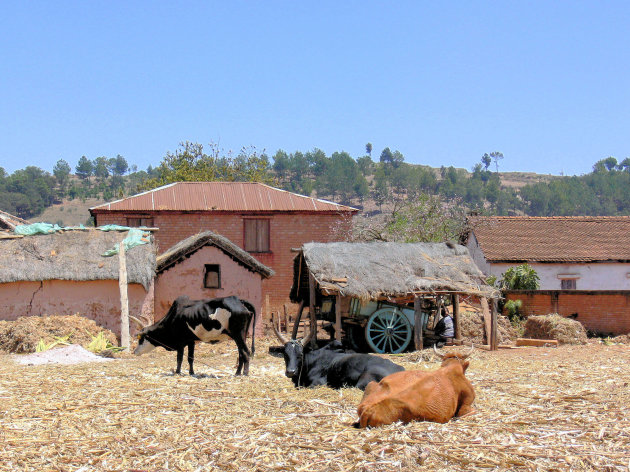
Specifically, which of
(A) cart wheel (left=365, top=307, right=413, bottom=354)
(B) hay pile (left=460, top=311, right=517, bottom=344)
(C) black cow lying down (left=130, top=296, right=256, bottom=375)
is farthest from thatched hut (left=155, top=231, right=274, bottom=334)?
(C) black cow lying down (left=130, top=296, right=256, bottom=375)

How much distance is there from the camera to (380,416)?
6.67 metres

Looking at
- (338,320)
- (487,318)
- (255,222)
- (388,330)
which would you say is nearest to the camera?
(338,320)

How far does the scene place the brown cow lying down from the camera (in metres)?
6.72

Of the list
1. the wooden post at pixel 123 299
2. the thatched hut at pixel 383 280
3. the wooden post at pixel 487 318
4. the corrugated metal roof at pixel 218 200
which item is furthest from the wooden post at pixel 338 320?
the corrugated metal roof at pixel 218 200

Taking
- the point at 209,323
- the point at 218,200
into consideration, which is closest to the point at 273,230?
the point at 218,200

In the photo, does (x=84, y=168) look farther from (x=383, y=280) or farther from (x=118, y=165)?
(x=383, y=280)

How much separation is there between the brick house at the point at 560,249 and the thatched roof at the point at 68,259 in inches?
630

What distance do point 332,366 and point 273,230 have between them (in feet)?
63.4

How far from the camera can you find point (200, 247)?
72.1 feet

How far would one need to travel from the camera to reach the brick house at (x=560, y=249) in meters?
30.5

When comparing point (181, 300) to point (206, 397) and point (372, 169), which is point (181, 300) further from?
point (372, 169)

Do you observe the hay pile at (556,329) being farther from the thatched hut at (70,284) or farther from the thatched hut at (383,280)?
the thatched hut at (70,284)

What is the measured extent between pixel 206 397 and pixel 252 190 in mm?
22614

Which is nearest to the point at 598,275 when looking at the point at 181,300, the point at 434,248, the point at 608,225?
the point at 608,225
